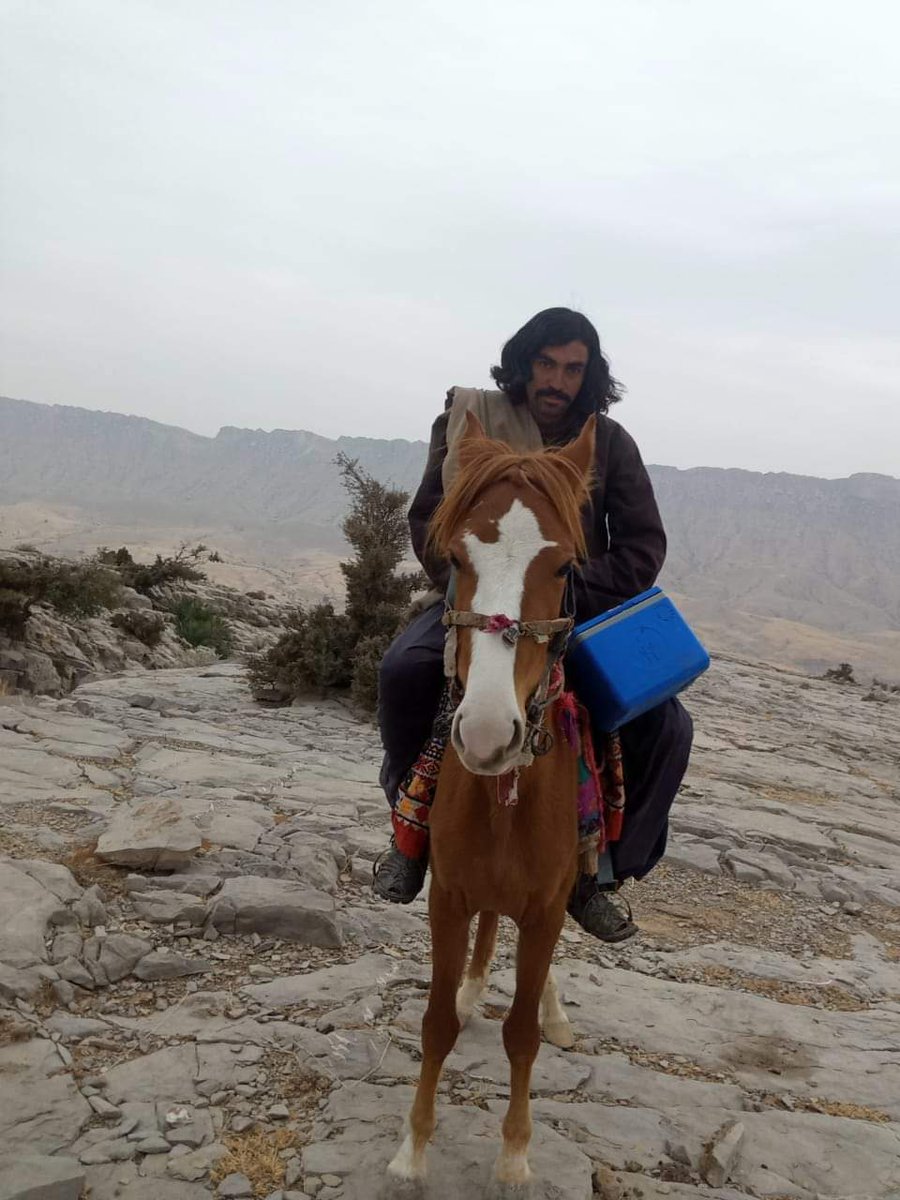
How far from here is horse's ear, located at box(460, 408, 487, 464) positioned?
2715 mm

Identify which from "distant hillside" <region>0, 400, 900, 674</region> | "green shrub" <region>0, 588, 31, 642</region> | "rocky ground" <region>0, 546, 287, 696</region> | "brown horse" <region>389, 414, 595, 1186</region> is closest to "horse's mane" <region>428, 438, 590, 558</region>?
"brown horse" <region>389, 414, 595, 1186</region>

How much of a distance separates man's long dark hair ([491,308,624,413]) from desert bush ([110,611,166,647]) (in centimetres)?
1180

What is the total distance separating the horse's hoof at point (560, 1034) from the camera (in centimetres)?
356

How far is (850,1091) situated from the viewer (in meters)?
3.42

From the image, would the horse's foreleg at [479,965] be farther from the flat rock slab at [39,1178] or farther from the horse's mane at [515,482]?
the horse's mane at [515,482]

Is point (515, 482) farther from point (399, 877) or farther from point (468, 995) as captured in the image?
point (468, 995)

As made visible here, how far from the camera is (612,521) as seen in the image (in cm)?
338

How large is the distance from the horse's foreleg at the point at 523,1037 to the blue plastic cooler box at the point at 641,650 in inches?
32.6

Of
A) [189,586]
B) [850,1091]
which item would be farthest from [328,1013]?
[189,586]

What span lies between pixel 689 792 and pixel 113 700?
650cm

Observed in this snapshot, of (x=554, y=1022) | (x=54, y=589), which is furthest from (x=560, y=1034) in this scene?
(x=54, y=589)

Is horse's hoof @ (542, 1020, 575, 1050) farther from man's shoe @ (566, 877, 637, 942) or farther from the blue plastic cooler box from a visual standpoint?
the blue plastic cooler box

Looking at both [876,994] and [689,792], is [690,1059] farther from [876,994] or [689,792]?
[689,792]

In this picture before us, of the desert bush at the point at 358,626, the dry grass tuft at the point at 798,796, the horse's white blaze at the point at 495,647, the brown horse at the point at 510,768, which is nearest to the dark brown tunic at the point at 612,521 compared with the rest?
the brown horse at the point at 510,768
